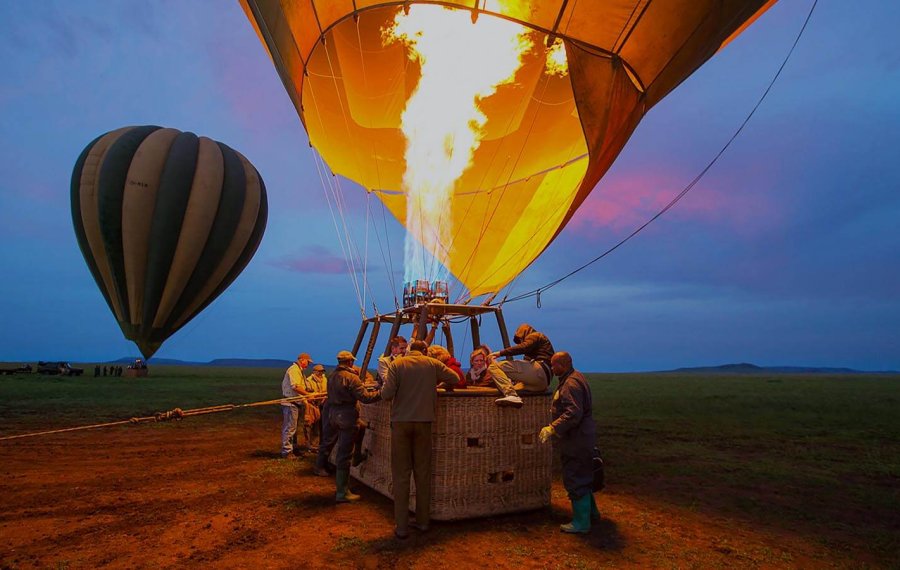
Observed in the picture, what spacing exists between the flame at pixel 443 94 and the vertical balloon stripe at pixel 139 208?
11525 millimetres

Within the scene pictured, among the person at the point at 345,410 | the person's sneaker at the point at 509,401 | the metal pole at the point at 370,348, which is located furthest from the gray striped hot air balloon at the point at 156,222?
the person's sneaker at the point at 509,401

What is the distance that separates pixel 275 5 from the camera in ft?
17.9

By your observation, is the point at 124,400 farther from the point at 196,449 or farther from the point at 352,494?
the point at 352,494

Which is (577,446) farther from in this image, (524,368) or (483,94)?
(483,94)

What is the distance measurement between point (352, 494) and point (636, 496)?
3272 millimetres

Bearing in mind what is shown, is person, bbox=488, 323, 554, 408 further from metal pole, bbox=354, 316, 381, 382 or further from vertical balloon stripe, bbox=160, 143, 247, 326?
vertical balloon stripe, bbox=160, 143, 247, 326

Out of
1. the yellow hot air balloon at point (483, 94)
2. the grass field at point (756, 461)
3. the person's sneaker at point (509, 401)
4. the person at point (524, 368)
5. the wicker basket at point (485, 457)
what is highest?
the yellow hot air balloon at point (483, 94)

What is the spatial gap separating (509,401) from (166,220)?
49.1 ft

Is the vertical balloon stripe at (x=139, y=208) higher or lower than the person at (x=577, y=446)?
higher

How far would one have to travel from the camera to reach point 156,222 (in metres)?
15.5

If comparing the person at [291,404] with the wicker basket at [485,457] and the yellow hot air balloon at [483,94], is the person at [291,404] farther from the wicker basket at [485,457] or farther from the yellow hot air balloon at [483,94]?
the wicker basket at [485,457]

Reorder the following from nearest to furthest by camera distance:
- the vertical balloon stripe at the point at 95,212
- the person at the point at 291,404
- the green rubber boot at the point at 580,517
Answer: the green rubber boot at the point at 580,517
the person at the point at 291,404
the vertical balloon stripe at the point at 95,212

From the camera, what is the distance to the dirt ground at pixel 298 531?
3688 mm

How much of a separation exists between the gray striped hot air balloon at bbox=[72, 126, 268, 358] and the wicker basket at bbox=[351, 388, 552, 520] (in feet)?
45.4
